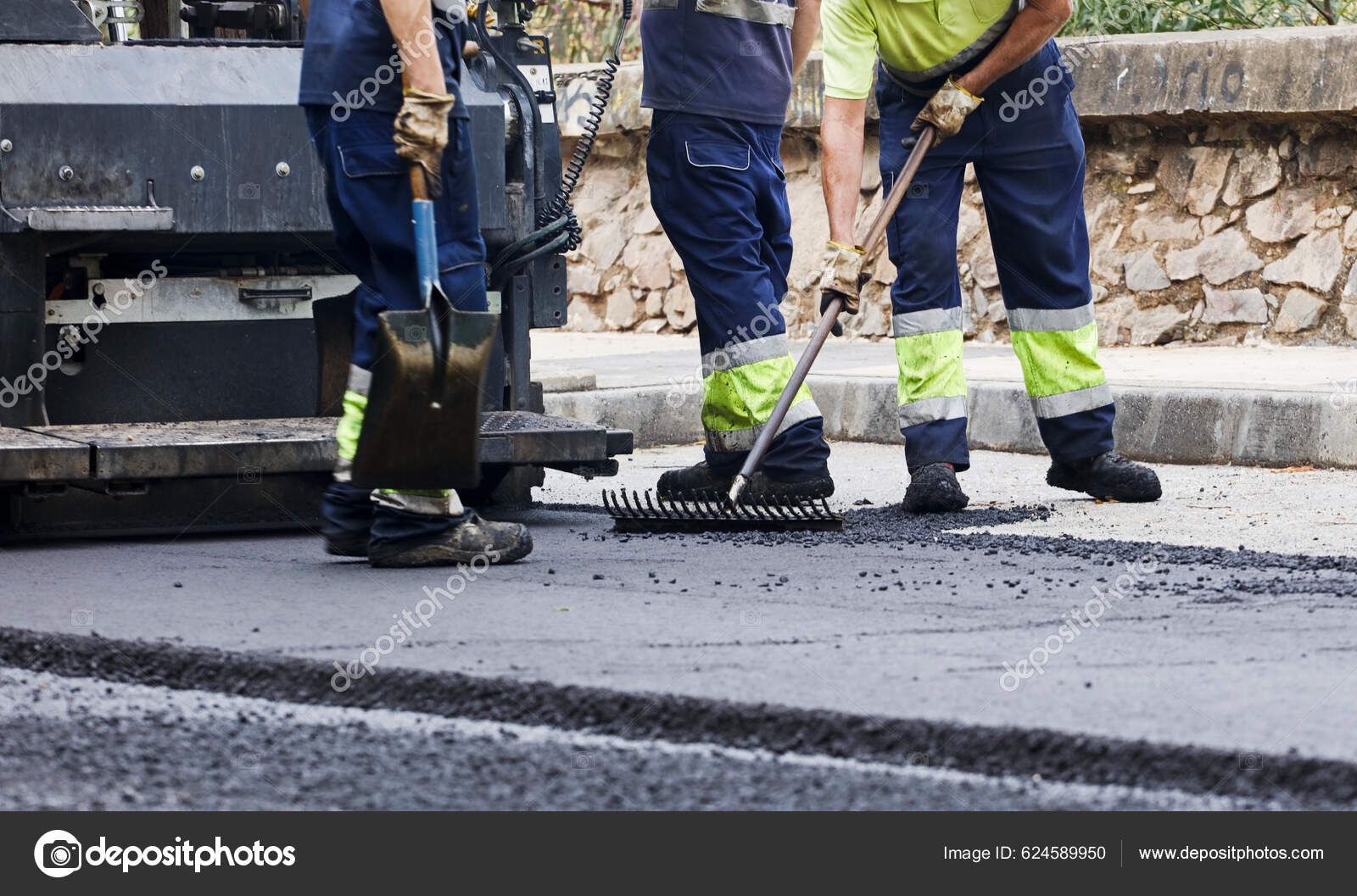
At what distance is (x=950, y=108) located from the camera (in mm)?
4945

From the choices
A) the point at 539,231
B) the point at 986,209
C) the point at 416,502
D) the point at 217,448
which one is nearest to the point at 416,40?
the point at 416,502

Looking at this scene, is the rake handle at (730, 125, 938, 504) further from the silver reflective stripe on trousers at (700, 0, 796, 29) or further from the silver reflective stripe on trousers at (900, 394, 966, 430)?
the silver reflective stripe on trousers at (700, 0, 796, 29)

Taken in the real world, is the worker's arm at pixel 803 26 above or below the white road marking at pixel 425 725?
above

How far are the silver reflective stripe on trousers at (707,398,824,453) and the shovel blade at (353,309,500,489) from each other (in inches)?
47.7

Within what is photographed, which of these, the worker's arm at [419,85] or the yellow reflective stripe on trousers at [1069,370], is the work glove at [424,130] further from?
the yellow reflective stripe on trousers at [1069,370]

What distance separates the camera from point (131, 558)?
14.3 feet

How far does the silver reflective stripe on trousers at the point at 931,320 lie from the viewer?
5078mm

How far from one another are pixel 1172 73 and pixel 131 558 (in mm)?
4926

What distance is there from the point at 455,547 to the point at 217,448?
29.3 inches

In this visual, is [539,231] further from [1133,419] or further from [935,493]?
[1133,419]

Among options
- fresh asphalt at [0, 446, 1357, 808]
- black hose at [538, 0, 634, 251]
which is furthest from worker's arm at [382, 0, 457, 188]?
black hose at [538, 0, 634, 251]

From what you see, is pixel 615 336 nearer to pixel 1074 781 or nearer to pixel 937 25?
pixel 937 25

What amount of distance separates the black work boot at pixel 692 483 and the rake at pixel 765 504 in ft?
0.25

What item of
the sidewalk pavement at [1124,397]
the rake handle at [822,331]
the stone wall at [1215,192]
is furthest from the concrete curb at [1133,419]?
the rake handle at [822,331]
